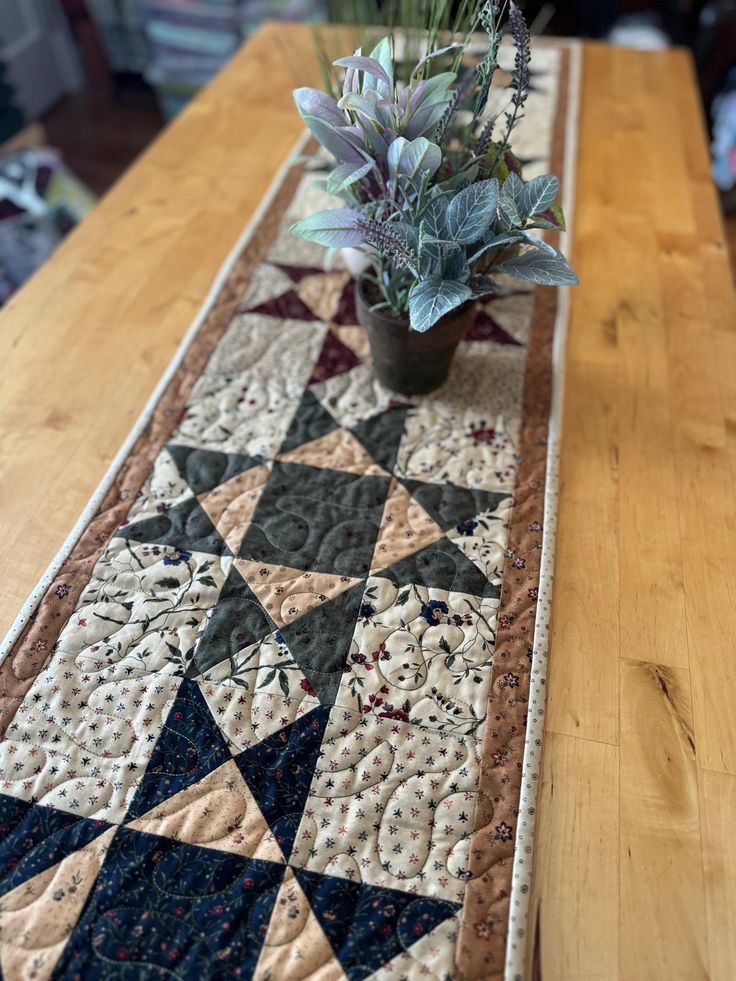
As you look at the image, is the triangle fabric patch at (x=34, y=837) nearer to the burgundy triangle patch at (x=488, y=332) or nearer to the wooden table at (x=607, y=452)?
the wooden table at (x=607, y=452)

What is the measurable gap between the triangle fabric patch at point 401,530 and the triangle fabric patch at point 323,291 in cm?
35

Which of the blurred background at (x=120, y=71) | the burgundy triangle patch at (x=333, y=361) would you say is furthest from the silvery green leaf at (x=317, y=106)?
the blurred background at (x=120, y=71)

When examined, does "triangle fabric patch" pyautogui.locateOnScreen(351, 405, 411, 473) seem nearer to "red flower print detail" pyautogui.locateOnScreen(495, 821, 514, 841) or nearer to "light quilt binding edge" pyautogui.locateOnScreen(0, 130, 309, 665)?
"light quilt binding edge" pyautogui.locateOnScreen(0, 130, 309, 665)

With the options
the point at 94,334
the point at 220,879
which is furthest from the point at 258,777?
the point at 94,334

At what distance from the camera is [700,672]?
0.70m

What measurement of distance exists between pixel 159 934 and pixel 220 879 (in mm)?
56

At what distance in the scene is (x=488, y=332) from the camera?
40.6 inches

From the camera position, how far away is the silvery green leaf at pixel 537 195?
27.9 inches

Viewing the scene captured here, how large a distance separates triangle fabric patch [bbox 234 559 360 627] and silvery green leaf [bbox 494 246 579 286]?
348mm

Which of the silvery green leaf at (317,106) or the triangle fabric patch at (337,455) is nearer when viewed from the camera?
the silvery green leaf at (317,106)

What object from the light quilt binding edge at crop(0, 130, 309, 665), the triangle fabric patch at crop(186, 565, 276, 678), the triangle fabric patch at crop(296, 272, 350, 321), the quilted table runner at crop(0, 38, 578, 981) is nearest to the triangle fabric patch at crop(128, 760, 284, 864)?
the quilted table runner at crop(0, 38, 578, 981)

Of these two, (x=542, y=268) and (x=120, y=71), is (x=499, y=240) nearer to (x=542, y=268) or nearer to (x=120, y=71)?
(x=542, y=268)

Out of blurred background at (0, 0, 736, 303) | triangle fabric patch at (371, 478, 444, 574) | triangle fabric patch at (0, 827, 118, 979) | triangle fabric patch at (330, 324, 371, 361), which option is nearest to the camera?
triangle fabric patch at (0, 827, 118, 979)

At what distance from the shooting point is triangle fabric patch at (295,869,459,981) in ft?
1.82
